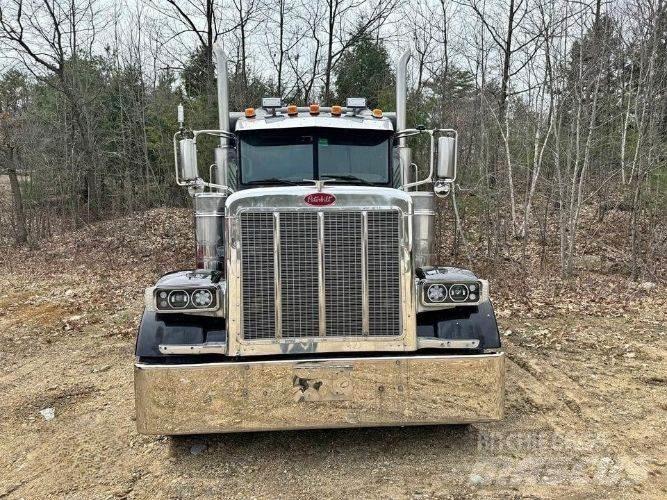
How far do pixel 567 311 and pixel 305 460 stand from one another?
6330mm

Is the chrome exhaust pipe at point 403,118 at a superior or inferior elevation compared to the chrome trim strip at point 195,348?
superior

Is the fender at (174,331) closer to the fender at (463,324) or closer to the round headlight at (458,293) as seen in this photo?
the fender at (463,324)

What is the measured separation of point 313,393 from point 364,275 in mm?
905

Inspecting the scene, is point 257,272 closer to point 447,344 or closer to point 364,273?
point 364,273

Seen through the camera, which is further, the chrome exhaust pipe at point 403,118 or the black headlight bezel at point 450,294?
the chrome exhaust pipe at point 403,118

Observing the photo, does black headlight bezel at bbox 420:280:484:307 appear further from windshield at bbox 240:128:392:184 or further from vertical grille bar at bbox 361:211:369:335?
windshield at bbox 240:128:392:184

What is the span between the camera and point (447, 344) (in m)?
4.10

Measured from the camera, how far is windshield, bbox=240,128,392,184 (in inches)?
213

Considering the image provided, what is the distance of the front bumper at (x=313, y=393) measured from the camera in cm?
386

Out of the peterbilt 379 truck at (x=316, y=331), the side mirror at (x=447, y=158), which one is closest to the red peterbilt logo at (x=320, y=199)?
the peterbilt 379 truck at (x=316, y=331)

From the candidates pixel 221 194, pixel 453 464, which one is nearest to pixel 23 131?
pixel 221 194

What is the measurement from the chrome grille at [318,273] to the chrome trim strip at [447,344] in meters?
0.21

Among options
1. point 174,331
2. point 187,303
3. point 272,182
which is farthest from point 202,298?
point 272,182

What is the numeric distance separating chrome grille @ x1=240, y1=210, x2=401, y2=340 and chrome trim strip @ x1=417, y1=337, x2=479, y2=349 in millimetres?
206
